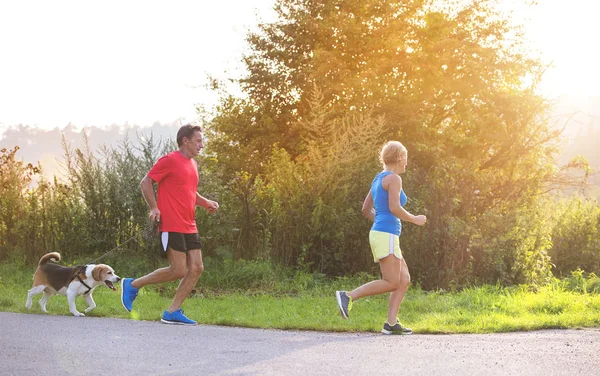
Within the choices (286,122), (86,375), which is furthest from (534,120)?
(86,375)

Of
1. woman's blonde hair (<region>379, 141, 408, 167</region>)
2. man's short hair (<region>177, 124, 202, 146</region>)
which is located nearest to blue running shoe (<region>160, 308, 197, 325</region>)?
man's short hair (<region>177, 124, 202, 146</region>)

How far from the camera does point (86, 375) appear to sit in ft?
19.2

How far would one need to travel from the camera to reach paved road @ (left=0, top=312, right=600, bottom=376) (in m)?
6.17

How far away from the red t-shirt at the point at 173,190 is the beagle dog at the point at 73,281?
2206 mm

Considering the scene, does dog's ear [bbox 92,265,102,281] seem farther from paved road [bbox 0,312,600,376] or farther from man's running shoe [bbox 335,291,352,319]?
man's running shoe [bbox 335,291,352,319]

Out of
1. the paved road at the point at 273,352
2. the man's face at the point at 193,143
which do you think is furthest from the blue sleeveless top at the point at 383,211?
the man's face at the point at 193,143

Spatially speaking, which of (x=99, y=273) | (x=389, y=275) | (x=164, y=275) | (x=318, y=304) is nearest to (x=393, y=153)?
(x=389, y=275)

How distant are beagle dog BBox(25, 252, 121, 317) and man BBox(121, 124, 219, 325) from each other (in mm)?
1721

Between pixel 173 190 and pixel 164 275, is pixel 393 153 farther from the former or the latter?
pixel 164 275

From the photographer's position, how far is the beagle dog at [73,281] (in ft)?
33.7

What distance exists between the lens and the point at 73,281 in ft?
33.8

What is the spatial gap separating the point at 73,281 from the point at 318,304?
10.9 ft

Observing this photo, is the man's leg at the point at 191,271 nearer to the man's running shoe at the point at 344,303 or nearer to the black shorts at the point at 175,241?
the black shorts at the point at 175,241

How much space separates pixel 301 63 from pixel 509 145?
7.60 metres
